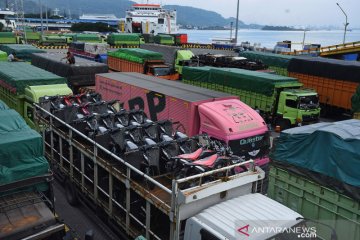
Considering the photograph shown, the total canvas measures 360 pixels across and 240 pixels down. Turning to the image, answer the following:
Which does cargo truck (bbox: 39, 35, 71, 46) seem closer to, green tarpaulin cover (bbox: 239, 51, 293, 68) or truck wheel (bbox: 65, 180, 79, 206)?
green tarpaulin cover (bbox: 239, 51, 293, 68)

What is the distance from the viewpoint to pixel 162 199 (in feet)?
25.4

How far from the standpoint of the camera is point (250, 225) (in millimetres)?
6242

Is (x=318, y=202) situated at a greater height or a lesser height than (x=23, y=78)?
lesser

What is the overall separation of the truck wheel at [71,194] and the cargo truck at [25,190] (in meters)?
2.88

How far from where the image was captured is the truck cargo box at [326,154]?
8.02 meters

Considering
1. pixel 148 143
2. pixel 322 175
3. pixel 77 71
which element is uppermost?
pixel 77 71

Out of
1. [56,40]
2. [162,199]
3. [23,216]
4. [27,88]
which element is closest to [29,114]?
[27,88]

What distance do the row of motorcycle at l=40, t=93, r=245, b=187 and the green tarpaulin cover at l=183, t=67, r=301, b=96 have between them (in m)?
11.7

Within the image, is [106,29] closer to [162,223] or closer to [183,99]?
[183,99]

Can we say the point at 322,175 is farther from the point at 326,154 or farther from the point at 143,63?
the point at 143,63

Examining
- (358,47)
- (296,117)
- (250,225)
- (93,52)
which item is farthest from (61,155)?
(358,47)

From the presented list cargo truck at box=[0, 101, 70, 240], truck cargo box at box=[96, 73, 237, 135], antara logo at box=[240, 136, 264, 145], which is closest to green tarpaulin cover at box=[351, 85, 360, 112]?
truck cargo box at box=[96, 73, 237, 135]

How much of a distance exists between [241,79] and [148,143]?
1483 centimetres

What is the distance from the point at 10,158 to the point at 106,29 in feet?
325
